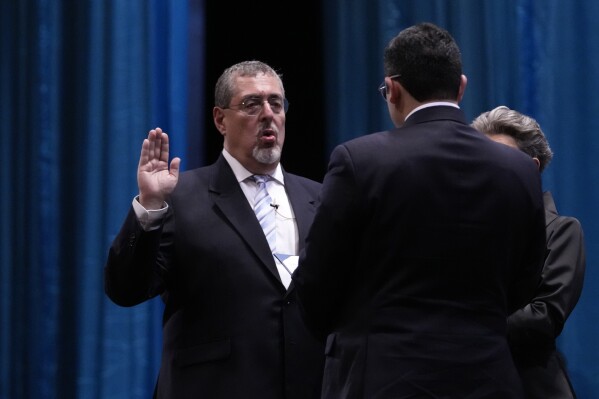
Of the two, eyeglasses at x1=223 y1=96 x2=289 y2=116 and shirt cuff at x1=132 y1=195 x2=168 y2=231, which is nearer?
shirt cuff at x1=132 y1=195 x2=168 y2=231

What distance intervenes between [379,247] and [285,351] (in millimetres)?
754

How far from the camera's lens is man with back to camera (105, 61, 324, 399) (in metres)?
2.37

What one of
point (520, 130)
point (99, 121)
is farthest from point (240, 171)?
point (99, 121)

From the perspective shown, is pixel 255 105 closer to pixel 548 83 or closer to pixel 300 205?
pixel 300 205

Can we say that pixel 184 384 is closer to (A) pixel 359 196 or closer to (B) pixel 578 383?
(A) pixel 359 196

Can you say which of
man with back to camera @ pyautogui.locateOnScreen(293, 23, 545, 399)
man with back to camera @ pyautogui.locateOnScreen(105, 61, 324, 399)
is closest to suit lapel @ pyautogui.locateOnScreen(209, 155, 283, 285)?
man with back to camera @ pyautogui.locateOnScreen(105, 61, 324, 399)

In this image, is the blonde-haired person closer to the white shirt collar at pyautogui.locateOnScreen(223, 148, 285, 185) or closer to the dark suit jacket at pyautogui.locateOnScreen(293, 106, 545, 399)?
the dark suit jacket at pyautogui.locateOnScreen(293, 106, 545, 399)

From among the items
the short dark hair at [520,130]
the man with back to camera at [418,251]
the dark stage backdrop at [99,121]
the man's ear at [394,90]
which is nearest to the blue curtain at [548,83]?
the dark stage backdrop at [99,121]

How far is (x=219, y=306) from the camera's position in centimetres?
246

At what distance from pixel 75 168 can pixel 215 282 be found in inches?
61.6

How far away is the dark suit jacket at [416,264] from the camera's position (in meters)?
1.76

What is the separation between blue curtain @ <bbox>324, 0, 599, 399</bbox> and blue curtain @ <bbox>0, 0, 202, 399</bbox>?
32.8 inches

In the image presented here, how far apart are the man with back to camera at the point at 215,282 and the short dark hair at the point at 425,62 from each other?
2.53 feet

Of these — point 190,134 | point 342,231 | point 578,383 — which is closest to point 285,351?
point 342,231
